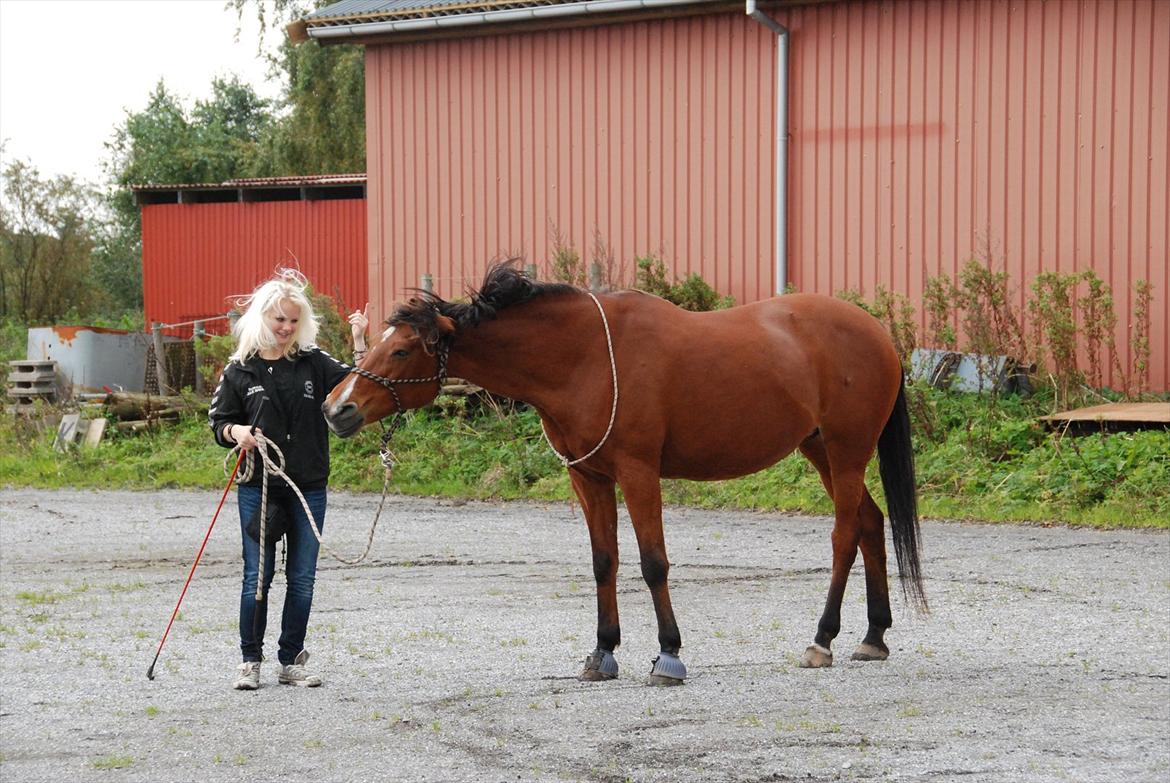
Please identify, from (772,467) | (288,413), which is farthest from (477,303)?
(772,467)

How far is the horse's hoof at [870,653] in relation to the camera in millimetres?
7332

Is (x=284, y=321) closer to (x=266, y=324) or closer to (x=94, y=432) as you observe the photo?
(x=266, y=324)

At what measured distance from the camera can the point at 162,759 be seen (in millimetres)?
5645

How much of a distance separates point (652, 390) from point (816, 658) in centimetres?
150

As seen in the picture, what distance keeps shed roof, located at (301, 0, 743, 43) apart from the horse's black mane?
461 inches

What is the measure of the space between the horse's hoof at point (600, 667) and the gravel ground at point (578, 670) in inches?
4.2

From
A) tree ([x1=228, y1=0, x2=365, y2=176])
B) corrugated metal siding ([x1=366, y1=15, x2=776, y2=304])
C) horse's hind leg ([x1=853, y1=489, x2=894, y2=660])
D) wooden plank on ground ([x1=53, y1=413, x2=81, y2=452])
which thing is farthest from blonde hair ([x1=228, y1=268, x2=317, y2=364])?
tree ([x1=228, y1=0, x2=365, y2=176])

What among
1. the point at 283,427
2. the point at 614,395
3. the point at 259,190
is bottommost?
the point at 283,427

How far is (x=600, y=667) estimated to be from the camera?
22.7 feet

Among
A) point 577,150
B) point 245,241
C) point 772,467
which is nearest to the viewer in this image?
point 772,467

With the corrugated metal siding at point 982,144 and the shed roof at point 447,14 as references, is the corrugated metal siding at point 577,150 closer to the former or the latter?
the shed roof at point 447,14

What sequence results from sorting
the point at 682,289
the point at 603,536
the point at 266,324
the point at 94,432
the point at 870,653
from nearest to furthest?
1. the point at 266,324
2. the point at 603,536
3. the point at 870,653
4. the point at 682,289
5. the point at 94,432

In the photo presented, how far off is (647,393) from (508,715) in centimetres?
162

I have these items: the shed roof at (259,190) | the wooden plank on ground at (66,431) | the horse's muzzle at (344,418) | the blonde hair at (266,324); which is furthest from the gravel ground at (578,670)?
the shed roof at (259,190)
